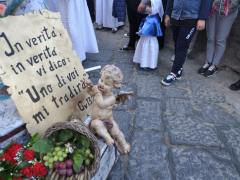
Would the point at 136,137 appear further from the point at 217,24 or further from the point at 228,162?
the point at 217,24

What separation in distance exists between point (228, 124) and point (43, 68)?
7.20ft

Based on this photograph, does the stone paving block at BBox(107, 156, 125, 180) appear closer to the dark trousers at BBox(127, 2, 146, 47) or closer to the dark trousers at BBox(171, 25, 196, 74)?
the dark trousers at BBox(171, 25, 196, 74)

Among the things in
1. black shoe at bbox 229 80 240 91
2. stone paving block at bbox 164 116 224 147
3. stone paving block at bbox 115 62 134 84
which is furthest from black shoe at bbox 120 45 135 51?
stone paving block at bbox 164 116 224 147

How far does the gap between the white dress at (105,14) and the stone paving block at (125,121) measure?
3.16 metres

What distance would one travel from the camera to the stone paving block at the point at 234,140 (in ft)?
9.54

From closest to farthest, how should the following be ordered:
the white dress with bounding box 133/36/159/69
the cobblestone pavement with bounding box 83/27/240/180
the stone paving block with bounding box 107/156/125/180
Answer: the stone paving block with bounding box 107/156/125/180 → the cobblestone pavement with bounding box 83/27/240/180 → the white dress with bounding box 133/36/159/69

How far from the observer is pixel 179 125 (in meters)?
3.25

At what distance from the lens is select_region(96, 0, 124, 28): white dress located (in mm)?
6062

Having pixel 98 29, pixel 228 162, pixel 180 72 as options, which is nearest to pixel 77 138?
pixel 228 162

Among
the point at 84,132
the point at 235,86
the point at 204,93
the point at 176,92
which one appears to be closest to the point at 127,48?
the point at 176,92

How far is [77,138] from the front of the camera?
6.37ft

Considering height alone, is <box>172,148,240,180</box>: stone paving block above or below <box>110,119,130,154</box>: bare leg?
below

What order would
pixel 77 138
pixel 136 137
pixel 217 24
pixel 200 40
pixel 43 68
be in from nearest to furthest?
pixel 77 138
pixel 43 68
pixel 136 137
pixel 217 24
pixel 200 40

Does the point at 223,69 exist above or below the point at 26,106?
below
